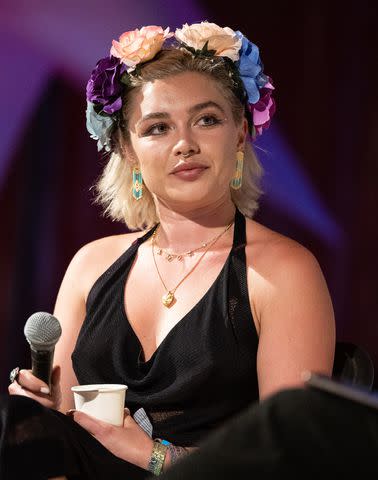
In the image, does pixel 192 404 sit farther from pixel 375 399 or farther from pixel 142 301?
pixel 375 399

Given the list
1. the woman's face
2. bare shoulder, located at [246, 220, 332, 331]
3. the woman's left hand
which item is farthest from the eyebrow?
the woman's left hand

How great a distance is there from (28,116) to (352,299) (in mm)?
1383

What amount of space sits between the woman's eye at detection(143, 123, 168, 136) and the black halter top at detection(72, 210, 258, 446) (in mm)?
357

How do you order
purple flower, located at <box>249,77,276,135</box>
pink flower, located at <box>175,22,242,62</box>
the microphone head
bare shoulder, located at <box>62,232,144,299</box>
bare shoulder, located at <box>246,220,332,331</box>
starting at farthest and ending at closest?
1. bare shoulder, located at <box>62,232,144,299</box>
2. purple flower, located at <box>249,77,276,135</box>
3. pink flower, located at <box>175,22,242,62</box>
4. bare shoulder, located at <box>246,220,332,331</box>
5. the microphone head

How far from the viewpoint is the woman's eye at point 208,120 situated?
2639mm

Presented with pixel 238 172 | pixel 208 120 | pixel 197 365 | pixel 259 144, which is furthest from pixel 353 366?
pixel 259 144

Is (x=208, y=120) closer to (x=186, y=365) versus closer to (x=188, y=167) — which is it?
(x=188, y=167)

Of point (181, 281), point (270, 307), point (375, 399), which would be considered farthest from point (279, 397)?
point (181, 281)

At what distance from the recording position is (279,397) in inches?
55.2

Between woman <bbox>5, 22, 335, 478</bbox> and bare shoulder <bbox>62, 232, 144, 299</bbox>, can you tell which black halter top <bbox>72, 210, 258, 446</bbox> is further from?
bare shoulder <bbox>62, 232, 144, 299</bbox>

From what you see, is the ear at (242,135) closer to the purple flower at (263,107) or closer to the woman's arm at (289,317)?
the purple flower at (263,107)

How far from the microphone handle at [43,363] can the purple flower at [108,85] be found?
800 mm

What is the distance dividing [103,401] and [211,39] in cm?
104

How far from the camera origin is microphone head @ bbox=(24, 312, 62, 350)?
2215mm
